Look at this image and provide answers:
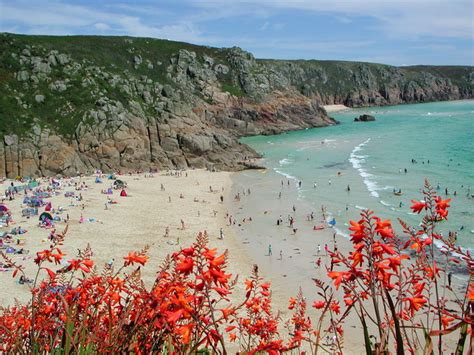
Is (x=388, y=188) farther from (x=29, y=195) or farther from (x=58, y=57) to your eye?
(x=58, y=57)

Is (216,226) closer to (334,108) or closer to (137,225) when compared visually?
(137,225)

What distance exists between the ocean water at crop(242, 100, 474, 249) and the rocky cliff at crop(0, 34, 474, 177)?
30.7 feet

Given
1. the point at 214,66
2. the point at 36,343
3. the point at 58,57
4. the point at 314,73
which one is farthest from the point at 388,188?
the point at 314,73

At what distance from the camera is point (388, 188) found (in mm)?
44969

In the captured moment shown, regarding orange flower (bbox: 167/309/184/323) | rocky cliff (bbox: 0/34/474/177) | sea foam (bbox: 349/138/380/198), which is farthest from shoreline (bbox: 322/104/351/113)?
orange flower (bbox: 167/309/184/323)

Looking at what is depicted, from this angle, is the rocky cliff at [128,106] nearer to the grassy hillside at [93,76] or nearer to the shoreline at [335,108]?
the grassy hillside at [93,76]

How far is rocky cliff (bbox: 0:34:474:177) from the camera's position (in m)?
57.7

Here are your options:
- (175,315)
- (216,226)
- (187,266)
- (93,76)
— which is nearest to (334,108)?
(93,76)

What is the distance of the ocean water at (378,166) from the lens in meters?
37.2

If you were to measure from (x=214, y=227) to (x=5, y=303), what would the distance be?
17605 mm

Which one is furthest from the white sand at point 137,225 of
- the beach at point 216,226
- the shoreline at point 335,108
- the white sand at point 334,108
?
the white sand at point 334,108

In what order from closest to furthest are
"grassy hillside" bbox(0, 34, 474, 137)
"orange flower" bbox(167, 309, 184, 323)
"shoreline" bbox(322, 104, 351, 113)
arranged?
"orange flower" bbox(167, 309, 184, 323) → "grassy hillside" bbox(0, 34, 474, 137) → "shoreline" bbox(322, 104, 351, 113)

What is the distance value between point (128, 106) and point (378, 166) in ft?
131

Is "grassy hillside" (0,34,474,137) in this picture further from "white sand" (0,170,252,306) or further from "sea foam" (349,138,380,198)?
"sea foam" (349,138,380,198)
